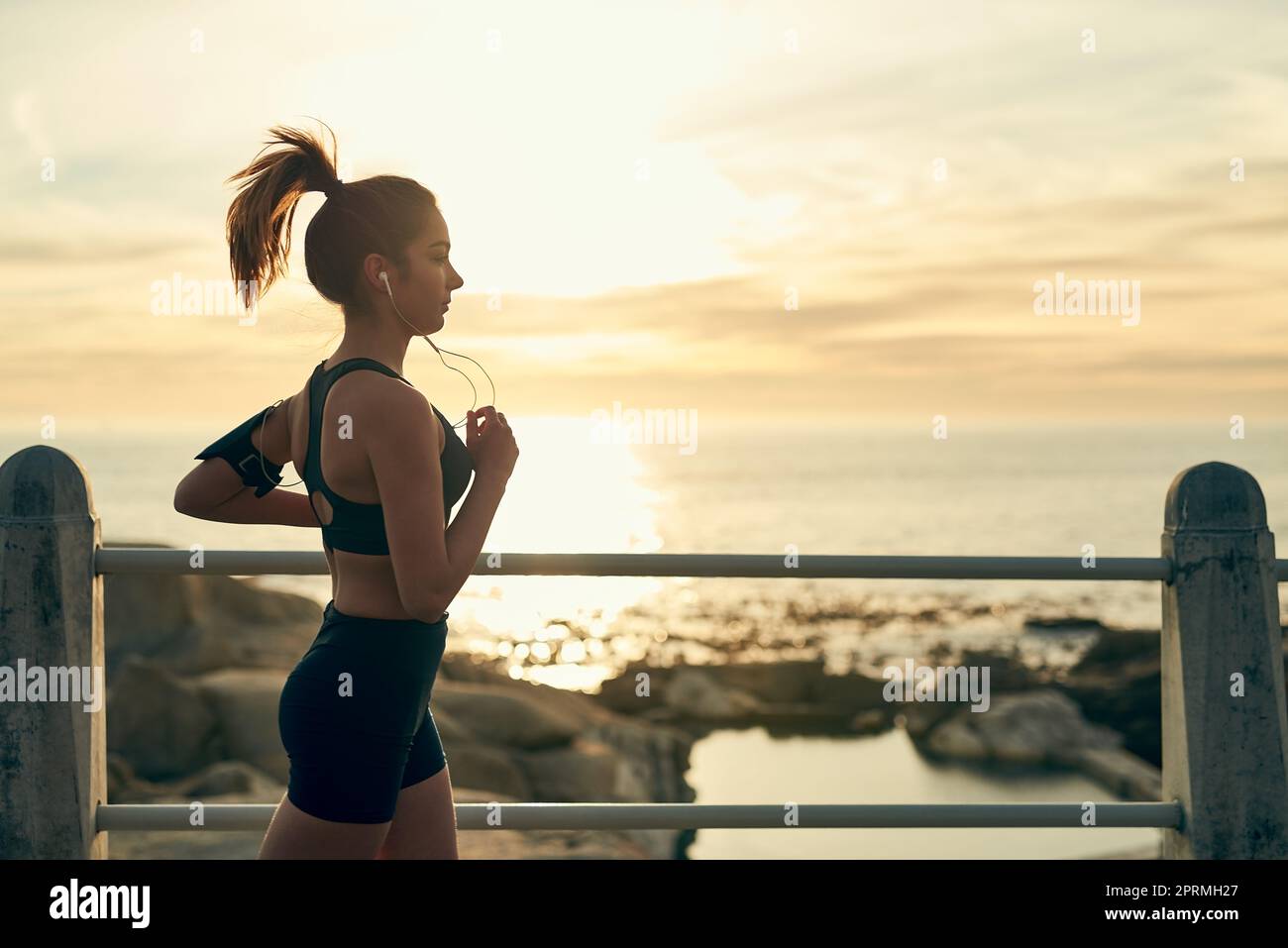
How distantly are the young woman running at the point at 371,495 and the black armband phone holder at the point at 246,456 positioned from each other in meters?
0.24

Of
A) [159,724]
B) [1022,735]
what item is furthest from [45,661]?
[1022,735]

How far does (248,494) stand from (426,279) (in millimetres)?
707

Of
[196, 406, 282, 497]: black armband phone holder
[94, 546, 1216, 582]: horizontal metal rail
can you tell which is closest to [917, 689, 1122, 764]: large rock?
[94, 546, 1216, 582]: horizontal metal rail

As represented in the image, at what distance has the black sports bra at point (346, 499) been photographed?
220 centimetres

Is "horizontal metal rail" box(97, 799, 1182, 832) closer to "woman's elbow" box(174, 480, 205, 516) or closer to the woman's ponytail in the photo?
"woman's elbow" box(174, 480, 205, 516)

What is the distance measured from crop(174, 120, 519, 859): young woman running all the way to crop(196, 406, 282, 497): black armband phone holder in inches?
9.4

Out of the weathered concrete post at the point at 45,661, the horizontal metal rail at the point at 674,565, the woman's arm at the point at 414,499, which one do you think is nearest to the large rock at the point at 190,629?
the weathered concrete post at the point at 45,661

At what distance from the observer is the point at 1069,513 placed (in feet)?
217

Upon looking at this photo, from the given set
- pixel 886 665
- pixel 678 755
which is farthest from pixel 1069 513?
pixel 678 755

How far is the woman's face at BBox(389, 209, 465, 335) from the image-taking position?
89.6 inches

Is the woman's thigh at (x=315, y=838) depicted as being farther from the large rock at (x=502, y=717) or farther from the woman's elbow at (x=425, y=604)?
the large rock at (x=502, y=717)
